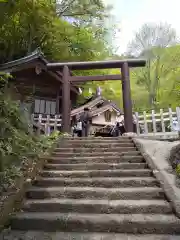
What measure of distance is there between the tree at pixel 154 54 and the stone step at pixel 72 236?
2026 centimetres

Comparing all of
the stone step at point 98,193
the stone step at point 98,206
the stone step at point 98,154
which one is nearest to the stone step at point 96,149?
the stone step at point 98,154

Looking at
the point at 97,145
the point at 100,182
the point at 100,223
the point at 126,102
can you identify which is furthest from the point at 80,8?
the point at 100,223

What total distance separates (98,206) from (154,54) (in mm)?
21980

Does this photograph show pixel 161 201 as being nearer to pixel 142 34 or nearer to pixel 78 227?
pixel 78 227

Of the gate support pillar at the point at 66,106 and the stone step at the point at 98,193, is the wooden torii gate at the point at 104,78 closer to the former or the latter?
the gate support pillar at the point at 66,106

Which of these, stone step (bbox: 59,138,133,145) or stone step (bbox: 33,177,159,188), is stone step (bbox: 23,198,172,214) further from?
stone step (bbox: 59,138,133,145)

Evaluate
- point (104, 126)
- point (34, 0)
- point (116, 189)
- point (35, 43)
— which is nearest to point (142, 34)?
point (104, 126)

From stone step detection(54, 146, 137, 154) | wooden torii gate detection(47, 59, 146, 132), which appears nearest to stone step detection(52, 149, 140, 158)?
stone step detection(54, 146, 137, 154)

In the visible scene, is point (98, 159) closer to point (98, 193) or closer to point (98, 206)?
point (98, 193)

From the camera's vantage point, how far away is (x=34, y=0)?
40.7ft

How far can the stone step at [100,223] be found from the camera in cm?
334

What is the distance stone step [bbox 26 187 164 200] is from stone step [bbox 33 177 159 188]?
0.19m

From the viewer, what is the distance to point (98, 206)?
3855 mm

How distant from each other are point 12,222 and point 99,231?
1.47 metres
